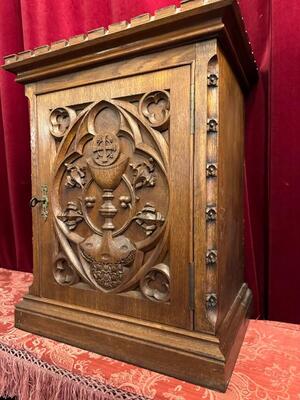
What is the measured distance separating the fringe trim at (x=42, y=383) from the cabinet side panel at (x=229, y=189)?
26 cm

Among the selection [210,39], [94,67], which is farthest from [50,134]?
[210,39]

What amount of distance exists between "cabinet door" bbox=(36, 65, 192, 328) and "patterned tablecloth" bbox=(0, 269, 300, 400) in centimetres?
11

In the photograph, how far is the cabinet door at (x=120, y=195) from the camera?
59 cm

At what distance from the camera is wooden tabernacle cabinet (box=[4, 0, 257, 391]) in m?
0.56

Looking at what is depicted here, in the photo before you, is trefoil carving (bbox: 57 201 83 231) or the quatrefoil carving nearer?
the quatrefoil carving

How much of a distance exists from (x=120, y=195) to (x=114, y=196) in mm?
16

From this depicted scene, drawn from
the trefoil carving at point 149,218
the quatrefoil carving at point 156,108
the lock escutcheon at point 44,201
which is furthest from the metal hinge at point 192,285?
the lock escutcheon at point 44,201

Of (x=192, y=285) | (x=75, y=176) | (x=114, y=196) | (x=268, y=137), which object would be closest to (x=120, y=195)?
(x=114, y=196)

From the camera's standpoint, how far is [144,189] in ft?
2.08

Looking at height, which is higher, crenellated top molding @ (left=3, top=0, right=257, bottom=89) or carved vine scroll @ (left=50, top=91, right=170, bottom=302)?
crenellated top molding @ (left=3, top=0, right=257, bottom=89)

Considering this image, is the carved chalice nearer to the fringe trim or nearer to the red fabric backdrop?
the fringe trim

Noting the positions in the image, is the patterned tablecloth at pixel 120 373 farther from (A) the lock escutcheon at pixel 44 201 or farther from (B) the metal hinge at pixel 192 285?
(A) the lock escutcheon at pixel 44 201

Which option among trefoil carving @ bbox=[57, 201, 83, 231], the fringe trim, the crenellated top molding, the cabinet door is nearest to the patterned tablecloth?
the fringe trim

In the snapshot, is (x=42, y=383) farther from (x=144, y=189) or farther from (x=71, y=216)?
(x=144, y=189)
